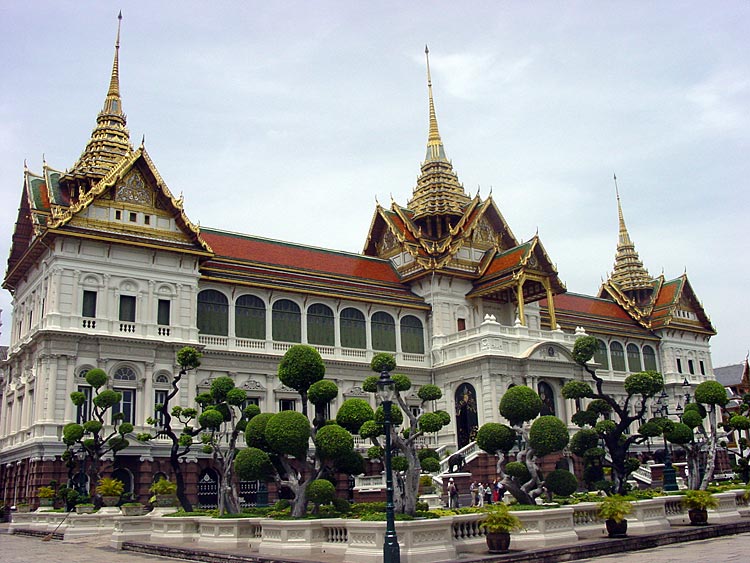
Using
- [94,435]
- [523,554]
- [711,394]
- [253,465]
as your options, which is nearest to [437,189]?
[711,394]

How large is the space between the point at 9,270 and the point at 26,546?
20.9 meters

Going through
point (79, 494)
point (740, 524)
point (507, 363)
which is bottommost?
point (740, 524)

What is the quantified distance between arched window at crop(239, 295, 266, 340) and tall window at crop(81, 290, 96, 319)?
7142mm

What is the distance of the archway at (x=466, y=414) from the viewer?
42500 mm

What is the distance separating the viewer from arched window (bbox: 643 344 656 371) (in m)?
59.5

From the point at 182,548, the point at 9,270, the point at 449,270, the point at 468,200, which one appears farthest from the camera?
the point at 468,200

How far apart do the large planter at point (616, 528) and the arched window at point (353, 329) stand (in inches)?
968

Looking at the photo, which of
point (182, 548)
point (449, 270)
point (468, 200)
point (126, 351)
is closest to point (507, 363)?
point (449, 270)

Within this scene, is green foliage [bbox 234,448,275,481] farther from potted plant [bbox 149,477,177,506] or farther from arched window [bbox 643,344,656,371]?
arched window [bbox 643,344,656,371]

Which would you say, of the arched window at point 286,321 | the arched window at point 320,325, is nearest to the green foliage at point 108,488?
the arched window at point 286,321

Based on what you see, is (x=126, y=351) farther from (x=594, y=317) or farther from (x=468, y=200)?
(x=594, y=317)

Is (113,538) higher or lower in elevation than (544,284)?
lower

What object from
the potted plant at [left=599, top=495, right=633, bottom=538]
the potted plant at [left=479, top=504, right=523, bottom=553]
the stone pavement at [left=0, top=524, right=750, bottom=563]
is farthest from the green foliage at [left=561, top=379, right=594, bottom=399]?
the potted plant at [left=479, top=504, right=523, bottom=553]

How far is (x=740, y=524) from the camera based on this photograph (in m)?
22.8
